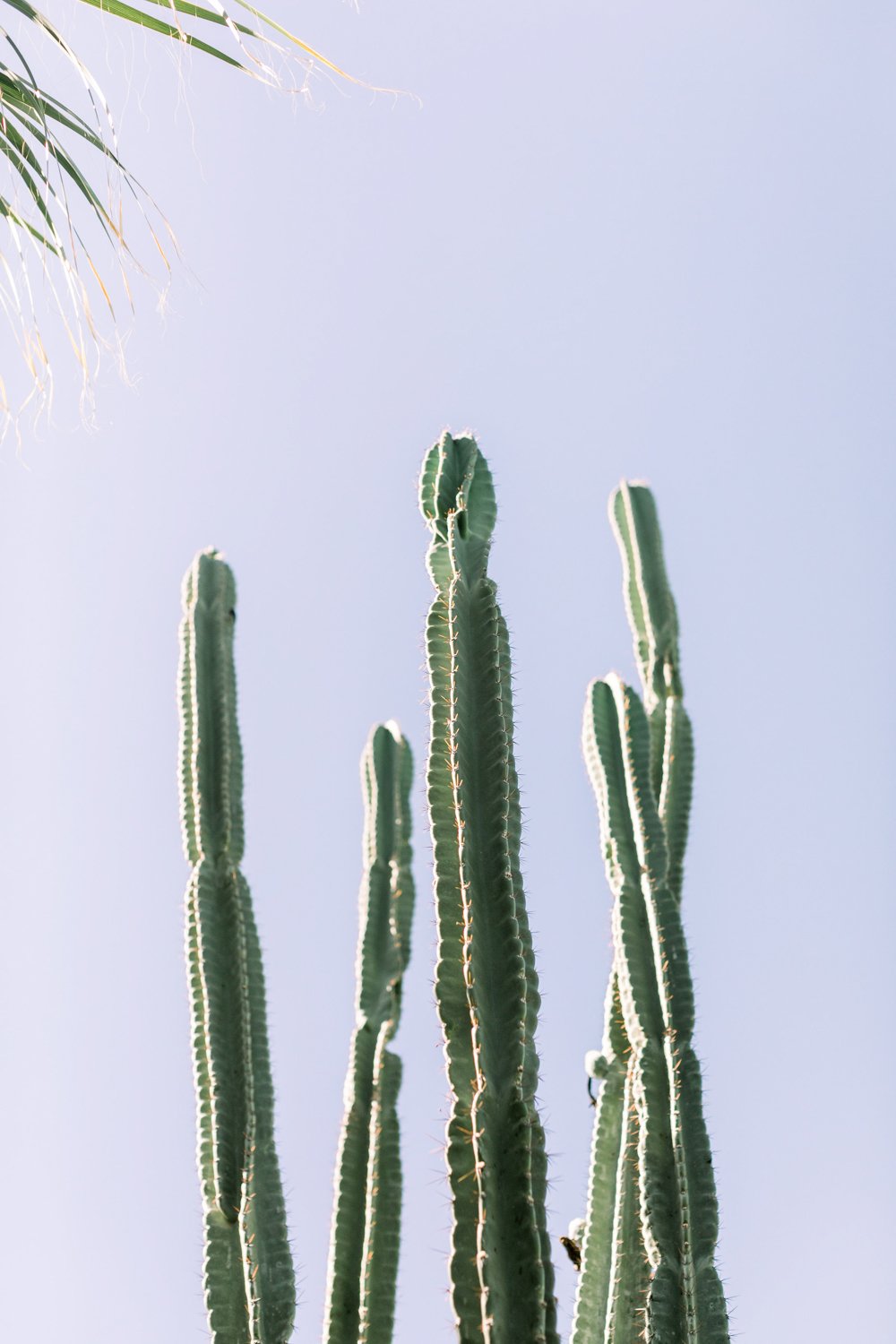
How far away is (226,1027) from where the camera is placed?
9.73 feet

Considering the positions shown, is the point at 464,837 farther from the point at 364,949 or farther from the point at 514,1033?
the point at 364,949

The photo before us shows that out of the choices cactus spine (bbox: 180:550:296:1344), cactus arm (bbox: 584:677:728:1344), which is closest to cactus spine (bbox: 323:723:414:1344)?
cactus spine (bbox: 180:550:296:1344)

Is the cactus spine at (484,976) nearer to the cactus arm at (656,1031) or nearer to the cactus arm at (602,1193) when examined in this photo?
the cactus arm at (656,1031)

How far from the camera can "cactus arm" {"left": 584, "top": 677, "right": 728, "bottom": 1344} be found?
2396mm

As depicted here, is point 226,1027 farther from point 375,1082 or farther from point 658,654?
point 658,654

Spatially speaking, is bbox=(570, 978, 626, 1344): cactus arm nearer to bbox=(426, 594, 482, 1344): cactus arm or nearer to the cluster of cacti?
the cluster of cacti

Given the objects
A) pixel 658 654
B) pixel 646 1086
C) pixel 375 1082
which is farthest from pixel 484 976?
pixel 658 654

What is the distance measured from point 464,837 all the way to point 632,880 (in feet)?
2.77

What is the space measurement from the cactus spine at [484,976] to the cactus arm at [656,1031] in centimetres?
52

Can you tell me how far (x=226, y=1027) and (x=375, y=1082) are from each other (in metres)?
0.50

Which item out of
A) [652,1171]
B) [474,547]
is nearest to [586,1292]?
[652,1171]

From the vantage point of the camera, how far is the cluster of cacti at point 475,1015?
6.81ft

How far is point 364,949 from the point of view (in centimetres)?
354

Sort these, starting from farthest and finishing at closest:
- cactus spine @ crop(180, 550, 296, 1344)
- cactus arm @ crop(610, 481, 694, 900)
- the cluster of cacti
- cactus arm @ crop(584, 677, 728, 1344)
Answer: cactus arm @ crop(610, 481, 694, 900) < cactus spine @ crop(180, 550, 296, 1344) < cactus arm @ crop(584, 677, 728, 1344) < the cluster of cacti
